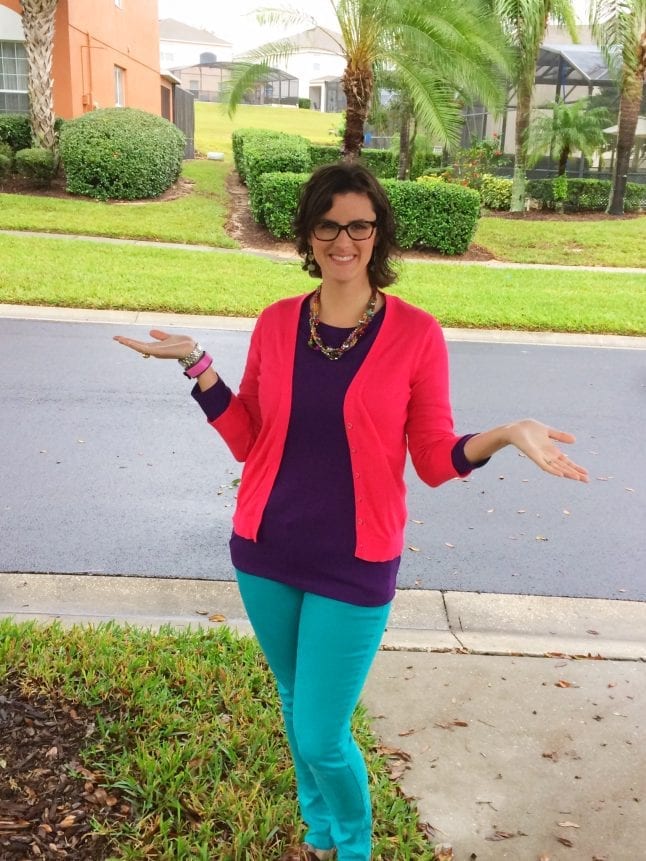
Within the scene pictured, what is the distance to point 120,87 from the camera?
968 inches

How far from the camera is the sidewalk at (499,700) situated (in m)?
2.82

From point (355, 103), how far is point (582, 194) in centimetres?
1181

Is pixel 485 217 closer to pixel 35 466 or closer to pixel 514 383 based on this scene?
pixel 514 383

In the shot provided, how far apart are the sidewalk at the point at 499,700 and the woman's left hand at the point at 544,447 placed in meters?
1.41

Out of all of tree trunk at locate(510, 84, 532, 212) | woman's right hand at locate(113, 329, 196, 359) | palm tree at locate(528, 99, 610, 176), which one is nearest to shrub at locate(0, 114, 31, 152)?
tree trunk at locate(510, 84, 532, 212)

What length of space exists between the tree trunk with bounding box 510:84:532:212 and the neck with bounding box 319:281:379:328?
20628 mm

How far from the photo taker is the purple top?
7.14 ft

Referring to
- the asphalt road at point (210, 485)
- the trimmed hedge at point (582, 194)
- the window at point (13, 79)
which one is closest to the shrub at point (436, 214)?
the asphalt road at point (210, 485)

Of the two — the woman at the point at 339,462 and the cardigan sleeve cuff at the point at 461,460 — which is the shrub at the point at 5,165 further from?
the cardigan sleeve cuff at the point at 461,460

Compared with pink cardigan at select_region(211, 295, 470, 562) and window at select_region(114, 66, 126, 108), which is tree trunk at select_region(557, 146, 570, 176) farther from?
pink cardigan at select_region(211, 295, 470, 562)

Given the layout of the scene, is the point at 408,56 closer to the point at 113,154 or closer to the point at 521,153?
the point at 113,154

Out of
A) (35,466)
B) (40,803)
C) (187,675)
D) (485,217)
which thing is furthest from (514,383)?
(485,217)

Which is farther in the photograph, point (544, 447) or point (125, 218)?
point (125, 218)

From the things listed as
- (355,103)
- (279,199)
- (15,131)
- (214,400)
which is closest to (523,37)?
(279,199)
